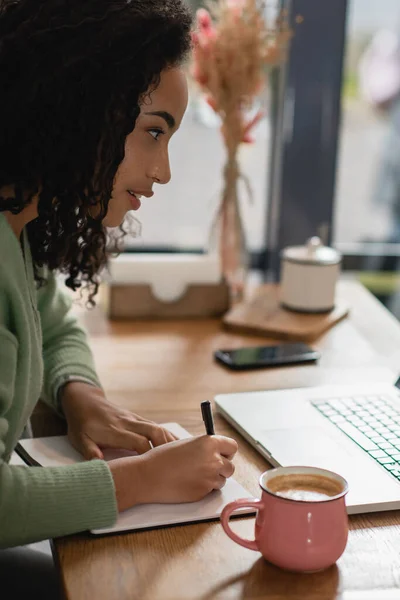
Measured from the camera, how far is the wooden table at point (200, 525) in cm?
84

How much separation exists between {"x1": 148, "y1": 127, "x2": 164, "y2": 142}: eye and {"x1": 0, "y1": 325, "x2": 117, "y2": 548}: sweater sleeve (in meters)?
0.44

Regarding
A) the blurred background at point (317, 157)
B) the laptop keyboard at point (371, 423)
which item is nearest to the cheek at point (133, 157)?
the laptop keyboard at point (371, 423)

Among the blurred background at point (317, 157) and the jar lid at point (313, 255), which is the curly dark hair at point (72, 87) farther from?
the blurred background at point (317, 157)

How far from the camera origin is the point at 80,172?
3.40 feet

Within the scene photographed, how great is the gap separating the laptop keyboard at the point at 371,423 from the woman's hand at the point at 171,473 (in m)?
0.21

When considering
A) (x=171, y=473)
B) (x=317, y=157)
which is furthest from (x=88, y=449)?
(x=317, y=157)

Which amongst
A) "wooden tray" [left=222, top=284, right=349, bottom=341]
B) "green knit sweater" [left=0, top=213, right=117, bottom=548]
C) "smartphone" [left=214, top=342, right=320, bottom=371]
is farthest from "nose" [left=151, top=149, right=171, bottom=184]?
"wooden tray" [left=222, top=284, right=349, bottom=341]

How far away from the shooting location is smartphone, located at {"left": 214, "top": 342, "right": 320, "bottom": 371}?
1.48 m

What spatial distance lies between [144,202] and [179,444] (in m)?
1.20

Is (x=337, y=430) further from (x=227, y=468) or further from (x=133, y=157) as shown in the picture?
(x=133, y=157)

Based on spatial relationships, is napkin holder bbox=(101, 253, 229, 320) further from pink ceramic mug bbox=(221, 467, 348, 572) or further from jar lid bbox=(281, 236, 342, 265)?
pink ceramic mug bbox=(221, 467, 348, 572)

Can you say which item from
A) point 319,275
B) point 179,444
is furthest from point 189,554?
point 319,275

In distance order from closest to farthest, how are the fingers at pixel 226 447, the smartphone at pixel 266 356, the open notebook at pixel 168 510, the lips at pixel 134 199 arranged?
the open notebook at pixel 168 510 < the fingers at pixel 226 447 < the lips at pixel 134 199 < the smartphone at pixel 266 356

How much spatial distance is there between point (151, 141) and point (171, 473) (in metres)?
0.43
